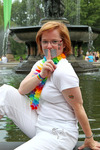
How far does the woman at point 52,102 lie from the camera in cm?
186

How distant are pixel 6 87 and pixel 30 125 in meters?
0.40

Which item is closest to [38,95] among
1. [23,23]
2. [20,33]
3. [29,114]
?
[29,114]

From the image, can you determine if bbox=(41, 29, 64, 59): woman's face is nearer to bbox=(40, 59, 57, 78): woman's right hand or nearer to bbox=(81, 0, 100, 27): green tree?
bbox=(40, 59, 57, 78): woman's right hand

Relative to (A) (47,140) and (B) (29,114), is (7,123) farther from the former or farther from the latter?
(A) (47,140)

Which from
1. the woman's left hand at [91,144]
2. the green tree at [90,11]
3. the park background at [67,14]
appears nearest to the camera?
the woman's left hand at [91,144]

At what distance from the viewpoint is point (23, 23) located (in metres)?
49.8

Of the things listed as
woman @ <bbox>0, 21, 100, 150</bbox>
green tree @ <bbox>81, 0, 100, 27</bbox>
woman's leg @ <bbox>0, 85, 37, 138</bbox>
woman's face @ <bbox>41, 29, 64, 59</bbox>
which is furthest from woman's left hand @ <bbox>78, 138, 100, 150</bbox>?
green tree @ <bbox>81, 0, 100, 27</bbox>

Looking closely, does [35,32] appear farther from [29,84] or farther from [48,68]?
[48,68]

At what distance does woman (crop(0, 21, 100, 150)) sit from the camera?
6.09 feet

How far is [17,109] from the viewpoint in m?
2.09

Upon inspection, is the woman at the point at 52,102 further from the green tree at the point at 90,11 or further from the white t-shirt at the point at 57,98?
the green tree at the point at 90,11

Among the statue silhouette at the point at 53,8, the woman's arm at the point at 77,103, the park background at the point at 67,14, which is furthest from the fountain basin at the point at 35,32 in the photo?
the woman's arm at the point at 77,103

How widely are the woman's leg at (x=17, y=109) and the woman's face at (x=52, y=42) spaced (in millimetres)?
471

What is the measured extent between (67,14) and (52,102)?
67.1ft
